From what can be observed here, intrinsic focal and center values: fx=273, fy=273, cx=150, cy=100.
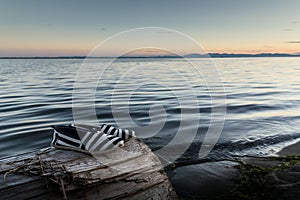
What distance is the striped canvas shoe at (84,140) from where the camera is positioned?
16.1 ft

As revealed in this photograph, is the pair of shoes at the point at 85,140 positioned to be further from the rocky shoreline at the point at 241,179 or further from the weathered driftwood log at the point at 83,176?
the rocky shoreline at the point at 241,179

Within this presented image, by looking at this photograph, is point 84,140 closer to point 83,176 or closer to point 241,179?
point 83,176

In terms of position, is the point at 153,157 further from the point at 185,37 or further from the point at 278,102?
the point at 278,102

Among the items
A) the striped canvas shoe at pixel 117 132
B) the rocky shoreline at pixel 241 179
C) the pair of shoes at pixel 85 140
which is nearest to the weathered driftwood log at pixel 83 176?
the pair of shoes at pixel 85 140

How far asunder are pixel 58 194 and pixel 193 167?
354 centimetres

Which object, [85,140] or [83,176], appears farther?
[85,140]

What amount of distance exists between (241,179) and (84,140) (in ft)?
10.8

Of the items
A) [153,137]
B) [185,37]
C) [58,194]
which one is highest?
[185,37]

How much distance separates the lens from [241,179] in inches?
222

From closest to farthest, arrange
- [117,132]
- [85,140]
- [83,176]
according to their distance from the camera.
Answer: [83,176]
[85,140]
[117,132]

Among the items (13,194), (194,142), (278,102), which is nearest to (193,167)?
(194,142)

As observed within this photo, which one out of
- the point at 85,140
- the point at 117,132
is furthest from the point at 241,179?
the point at 85,140

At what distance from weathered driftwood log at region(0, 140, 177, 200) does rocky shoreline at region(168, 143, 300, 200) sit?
98 centimetres

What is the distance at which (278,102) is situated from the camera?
1622 cm
